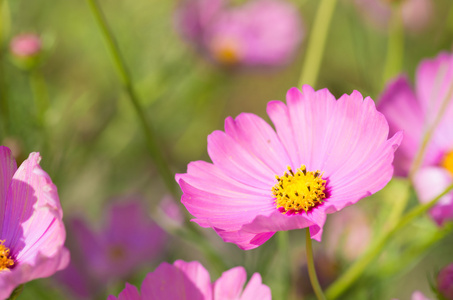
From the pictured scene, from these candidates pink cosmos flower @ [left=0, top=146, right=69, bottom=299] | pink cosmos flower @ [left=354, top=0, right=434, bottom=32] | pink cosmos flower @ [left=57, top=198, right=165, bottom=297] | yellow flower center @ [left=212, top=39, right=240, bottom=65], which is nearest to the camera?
pink cosmos flower @ [left=0, top=146, right=69, bottom=299]

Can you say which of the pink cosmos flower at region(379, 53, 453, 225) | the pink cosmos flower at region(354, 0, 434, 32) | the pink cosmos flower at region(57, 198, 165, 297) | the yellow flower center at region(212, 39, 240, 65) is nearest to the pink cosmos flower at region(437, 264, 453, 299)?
the pink cosmos flower at region(379, 53, 453, 225)

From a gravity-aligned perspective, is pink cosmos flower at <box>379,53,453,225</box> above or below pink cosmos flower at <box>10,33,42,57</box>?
below

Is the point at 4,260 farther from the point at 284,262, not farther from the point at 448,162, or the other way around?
the point at 448,162

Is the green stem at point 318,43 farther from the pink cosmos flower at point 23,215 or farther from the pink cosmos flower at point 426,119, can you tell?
the pink cosmos flower at point 23,215

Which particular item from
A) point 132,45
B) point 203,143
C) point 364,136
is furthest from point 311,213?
point 203,143

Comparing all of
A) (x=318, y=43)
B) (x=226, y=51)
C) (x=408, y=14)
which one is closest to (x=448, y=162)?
(x=318, y=43)

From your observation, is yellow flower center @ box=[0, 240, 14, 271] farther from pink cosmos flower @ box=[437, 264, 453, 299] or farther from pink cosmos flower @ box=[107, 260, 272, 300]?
pink cosmos flower @ box=[437, 264, 453, 299]

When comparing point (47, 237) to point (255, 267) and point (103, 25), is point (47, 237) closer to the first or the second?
point (103, 25)
